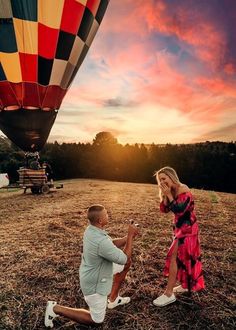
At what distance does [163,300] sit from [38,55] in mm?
8659

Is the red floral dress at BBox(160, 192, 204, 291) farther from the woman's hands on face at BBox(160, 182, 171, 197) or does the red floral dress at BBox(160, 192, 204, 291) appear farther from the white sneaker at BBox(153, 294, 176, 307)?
the white sneaker at BBox(153, 294, 176, 307)

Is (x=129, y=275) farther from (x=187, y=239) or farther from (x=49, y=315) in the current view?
(x=49, y=315)

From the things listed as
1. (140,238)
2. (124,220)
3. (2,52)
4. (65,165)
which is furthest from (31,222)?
(65,165)

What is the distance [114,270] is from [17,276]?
1.97 metres

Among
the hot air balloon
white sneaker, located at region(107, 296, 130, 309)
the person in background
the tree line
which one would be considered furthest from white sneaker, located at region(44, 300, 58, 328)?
the tree line

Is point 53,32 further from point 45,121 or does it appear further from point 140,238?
point 140,238

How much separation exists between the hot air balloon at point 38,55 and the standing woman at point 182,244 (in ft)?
25.6

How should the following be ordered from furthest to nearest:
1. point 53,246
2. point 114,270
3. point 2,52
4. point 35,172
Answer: point 35,172 < point 2,52 < point 53,246 < point 114,270

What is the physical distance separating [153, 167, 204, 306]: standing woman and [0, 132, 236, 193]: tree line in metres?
23.7

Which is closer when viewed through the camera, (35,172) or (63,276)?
(63,276)

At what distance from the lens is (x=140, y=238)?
6.76m

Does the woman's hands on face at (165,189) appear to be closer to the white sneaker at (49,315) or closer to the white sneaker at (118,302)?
the white sneaker at (118,302)

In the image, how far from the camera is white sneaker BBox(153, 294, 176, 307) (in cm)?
401

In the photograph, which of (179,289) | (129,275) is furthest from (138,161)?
(179,289)
